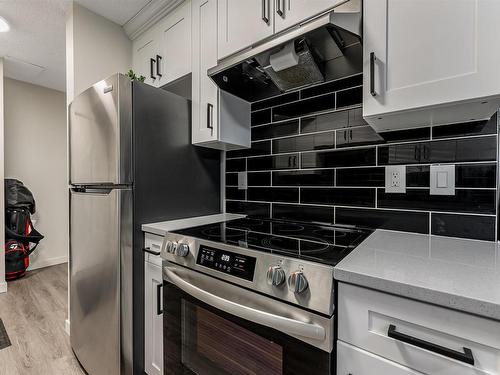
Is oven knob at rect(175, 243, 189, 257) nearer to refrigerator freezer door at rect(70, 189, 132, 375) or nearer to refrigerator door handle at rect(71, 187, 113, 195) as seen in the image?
refrigerator freezer door at rect(70, 189, 132, 375)

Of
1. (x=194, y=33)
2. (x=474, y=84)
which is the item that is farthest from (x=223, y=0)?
(x=474, y=84)

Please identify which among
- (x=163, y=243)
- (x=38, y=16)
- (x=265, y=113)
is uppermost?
(x=38, y=16)

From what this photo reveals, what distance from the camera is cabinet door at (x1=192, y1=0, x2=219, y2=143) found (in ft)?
4.72

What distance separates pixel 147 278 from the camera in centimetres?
135

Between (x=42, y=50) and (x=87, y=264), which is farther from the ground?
(x=42, y=50)

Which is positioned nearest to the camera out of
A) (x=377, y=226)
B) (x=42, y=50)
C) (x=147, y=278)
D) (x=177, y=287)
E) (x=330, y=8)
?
(x=330, y=8)

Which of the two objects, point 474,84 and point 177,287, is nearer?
point 474,84

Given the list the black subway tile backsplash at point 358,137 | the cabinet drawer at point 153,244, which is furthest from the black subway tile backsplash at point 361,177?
the cabinet drawer at point 153,244

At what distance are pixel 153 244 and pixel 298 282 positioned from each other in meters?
0.86

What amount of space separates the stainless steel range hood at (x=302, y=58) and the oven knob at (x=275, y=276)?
836 millimetres

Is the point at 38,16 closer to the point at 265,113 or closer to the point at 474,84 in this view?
the point at 265,113

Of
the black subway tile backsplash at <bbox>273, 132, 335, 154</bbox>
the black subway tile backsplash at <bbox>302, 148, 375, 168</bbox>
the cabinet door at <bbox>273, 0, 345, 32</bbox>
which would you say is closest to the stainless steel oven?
the black subway tile backsplash at <bbox>302, 148, 375, 168</bbox>

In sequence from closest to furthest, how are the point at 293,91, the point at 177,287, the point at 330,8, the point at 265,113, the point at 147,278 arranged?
the point at 330,8
the point at 177,287
the point at 147,278
the point at 293,91
the point at 265,113

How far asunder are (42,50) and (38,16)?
2.08 ft
